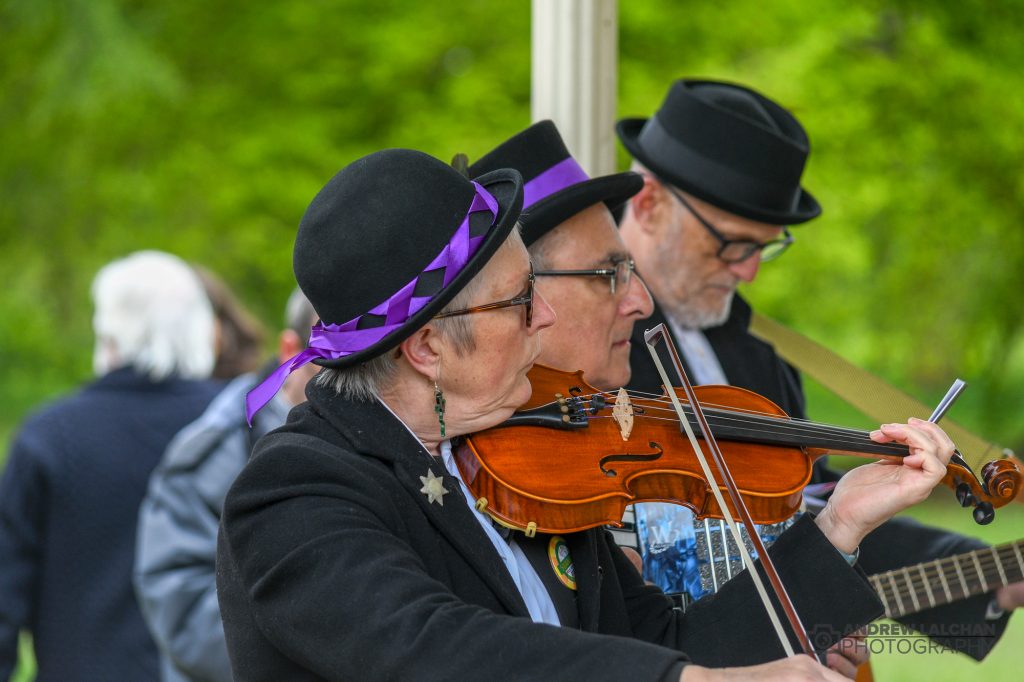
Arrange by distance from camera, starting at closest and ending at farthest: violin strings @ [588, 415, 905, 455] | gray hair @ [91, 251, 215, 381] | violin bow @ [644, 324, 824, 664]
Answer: violin bow @ [644, 324, 824, 664]
violin strings @ [588, 415, 905, 455]
gray hair @ [91, 251, 215, 381]

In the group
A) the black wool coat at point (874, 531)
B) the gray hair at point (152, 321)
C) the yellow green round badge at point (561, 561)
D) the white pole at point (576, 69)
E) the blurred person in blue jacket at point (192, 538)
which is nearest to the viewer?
the yellow green round badge at point (561, 561)

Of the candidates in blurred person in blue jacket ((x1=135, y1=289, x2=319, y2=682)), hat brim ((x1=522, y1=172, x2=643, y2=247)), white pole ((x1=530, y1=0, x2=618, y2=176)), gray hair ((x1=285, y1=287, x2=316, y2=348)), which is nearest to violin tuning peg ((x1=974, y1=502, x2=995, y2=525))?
hat brim ((x1=522, y1=172, x2=643, y2=247))

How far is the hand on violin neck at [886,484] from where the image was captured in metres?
2.15

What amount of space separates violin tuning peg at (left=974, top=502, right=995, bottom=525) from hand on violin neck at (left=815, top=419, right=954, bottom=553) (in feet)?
0.31

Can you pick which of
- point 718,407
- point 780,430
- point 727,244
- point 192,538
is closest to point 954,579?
point 780,430

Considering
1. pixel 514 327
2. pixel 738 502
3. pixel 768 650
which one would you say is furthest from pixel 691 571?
pixel 514 327

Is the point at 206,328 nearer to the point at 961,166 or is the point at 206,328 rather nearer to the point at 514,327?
the point at 514,327

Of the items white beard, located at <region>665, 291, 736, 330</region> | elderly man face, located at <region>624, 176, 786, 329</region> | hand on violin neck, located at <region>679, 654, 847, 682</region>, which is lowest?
white beard, located at <region>665, 291, 736, 330</region>

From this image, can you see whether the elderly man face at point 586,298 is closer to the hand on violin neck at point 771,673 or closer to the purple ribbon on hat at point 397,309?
the purple ribbon on hat at point 397,309

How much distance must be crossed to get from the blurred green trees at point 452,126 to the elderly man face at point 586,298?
524cm

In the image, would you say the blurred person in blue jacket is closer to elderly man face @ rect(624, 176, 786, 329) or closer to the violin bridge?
elderly man face @ rect(624, 176, 786, 329)

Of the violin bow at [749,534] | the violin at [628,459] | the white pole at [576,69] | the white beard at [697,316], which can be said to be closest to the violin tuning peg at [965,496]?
the violin at [628,459]

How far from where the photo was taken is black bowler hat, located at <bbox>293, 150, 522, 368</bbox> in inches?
76.2

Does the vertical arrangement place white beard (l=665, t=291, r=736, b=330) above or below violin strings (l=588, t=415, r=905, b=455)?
below
